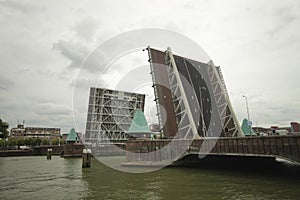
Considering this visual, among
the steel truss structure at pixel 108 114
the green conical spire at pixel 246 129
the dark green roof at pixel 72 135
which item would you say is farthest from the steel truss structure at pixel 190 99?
the steel truss structure at pixel 108 114

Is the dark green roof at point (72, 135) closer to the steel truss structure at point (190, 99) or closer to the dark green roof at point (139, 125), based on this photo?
the dark green roof at point (139, 125)

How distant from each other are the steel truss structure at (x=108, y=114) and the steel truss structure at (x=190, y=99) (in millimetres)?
35843

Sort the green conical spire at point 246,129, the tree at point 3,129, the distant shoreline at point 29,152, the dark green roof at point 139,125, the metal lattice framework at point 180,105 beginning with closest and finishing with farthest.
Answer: the metal lattice framework at point 180,105 < the dark green roof at point 139,125 < the green conical spire at point 246,129 < the tree at point 3,129 < the distant shoreline at point 29,152

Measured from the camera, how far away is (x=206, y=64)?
157 ft

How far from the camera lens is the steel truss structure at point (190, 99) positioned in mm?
34438

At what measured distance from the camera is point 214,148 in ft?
81.6

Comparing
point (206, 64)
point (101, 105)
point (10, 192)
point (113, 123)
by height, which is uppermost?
point (206, 64)

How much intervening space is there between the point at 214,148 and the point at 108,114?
49.5 metres

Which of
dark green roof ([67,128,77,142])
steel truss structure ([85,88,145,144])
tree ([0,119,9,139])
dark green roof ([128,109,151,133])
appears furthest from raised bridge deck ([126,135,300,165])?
tree ([0,119,9,139])

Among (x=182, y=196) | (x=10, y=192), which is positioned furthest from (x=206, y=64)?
(x=10, y=192)

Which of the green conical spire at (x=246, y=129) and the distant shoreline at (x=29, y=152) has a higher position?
the green conical spire at (x=246, y=129)

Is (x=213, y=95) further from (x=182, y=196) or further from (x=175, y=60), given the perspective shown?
(x=182, y=196)

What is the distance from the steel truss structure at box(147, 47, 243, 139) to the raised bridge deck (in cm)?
400

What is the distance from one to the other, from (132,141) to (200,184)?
16179 millimetres
